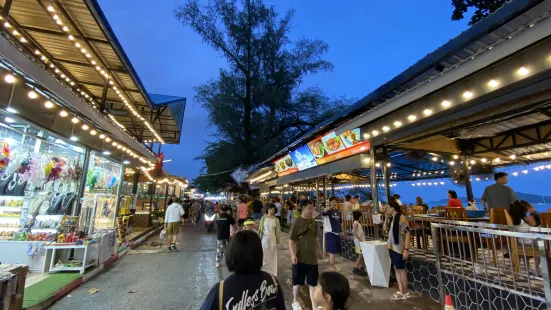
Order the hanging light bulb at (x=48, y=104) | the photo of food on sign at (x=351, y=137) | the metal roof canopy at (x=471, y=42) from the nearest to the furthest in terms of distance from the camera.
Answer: the metal roof canopy at (x=471, y=42) → the hanging light bulb at (x=48, y=104) → the photo of food on sign at (x=351, y=137)

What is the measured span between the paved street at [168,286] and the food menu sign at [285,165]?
569 centimetres

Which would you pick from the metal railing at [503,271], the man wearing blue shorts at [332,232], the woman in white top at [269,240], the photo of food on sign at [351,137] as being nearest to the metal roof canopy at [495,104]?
the photo of food on sign at [351,137]

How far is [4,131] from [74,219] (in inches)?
117

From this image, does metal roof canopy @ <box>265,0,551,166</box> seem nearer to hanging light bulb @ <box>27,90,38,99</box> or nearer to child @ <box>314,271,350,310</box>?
child @ <box>314,271,350,310</box>

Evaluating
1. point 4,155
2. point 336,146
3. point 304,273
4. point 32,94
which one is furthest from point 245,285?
point 336,146

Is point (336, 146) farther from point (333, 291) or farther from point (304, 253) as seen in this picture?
point (333, 291)

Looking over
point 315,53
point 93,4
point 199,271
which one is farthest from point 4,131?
point 315,53

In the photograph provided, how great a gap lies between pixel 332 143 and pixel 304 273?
5263 mm

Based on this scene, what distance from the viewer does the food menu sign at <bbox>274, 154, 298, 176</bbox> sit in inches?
534

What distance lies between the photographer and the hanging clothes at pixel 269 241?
5.64m

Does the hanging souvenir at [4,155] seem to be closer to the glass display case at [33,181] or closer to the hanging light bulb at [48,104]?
the glass display case at [33,181]

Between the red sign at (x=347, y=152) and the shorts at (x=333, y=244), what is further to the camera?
the red sign at (x=347, y=152)

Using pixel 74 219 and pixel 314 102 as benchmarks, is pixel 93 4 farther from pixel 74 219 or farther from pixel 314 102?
pixel 314 102

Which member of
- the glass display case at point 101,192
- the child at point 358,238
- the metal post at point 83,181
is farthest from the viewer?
the glass display case at point 101,192
